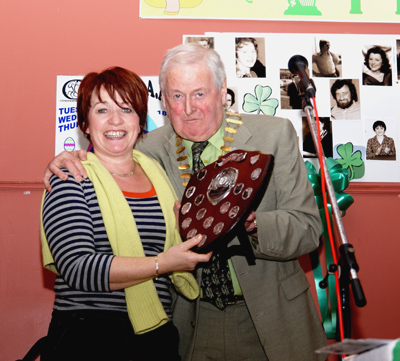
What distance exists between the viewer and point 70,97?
3027mm

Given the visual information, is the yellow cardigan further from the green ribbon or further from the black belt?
the green ribbon

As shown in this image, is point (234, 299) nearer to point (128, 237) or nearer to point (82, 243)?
point (128, 237)

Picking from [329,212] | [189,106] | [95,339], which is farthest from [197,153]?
[329,212]

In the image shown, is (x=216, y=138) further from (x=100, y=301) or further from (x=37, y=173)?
(x=37, y=173)

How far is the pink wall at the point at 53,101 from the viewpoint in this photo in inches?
117

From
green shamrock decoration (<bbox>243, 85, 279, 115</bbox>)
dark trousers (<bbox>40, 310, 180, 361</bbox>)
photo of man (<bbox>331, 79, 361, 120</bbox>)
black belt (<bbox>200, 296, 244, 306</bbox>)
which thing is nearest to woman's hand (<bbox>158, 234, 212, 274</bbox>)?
dark trousers (<bbox>40, 310, 180, 361</bbox>)

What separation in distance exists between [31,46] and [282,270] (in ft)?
6.80

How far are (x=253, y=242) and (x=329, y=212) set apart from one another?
3.55 ft

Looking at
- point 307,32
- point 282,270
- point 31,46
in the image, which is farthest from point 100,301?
point 307,32

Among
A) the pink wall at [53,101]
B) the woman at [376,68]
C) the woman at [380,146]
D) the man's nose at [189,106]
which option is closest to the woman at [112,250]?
the man's nose at [189,106]

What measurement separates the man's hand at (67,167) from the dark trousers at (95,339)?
1.36ft

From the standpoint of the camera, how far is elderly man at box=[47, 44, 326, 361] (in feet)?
5.98

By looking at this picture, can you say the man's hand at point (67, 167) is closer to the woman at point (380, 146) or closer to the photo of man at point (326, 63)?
the photo of man at point (326, 63)

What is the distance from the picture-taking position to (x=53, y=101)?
303 cm
